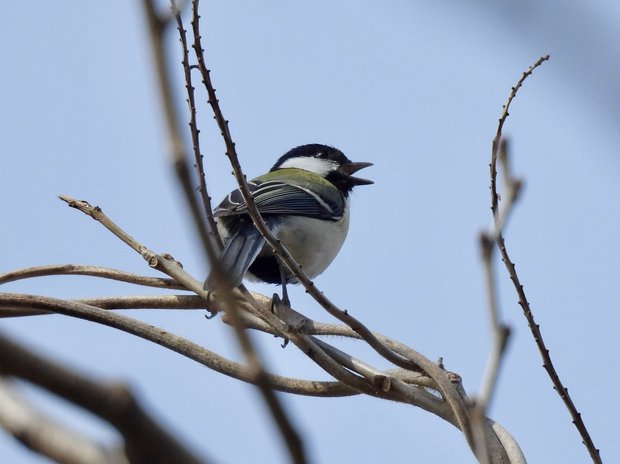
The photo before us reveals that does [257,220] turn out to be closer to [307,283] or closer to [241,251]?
[307,283]

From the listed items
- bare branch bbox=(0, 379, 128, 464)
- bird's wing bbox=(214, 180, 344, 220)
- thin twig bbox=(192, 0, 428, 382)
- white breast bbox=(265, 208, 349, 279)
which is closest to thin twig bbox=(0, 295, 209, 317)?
thin twig bbox=(192, 0, 428, 382)

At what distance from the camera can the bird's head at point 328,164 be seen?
6090 millimetres

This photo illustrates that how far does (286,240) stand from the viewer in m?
4.78

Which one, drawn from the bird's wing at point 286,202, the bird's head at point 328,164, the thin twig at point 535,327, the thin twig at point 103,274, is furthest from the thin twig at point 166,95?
the bird's head at point 328,164

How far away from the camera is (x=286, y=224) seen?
4.80 metres

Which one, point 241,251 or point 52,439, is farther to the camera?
point 241,251

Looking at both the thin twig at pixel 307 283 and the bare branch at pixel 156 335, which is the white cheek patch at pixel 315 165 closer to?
the thin twig at pixel 307 283

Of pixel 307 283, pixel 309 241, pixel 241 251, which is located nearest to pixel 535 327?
pixel 307 283

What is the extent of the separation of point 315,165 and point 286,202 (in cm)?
152

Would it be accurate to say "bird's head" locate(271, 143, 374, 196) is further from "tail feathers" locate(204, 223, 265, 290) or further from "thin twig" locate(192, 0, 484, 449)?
"thin twig" locate(192, 0, 484, 449)

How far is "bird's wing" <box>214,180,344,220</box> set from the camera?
4.59 m

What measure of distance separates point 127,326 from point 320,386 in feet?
1.69

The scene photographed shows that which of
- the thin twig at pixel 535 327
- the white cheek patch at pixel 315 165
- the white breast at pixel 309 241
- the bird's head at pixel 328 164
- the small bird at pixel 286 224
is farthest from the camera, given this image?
the white cheek patch at pixel 315 165

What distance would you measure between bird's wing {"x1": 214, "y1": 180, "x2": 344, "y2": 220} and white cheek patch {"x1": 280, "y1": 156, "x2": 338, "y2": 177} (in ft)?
2.83
